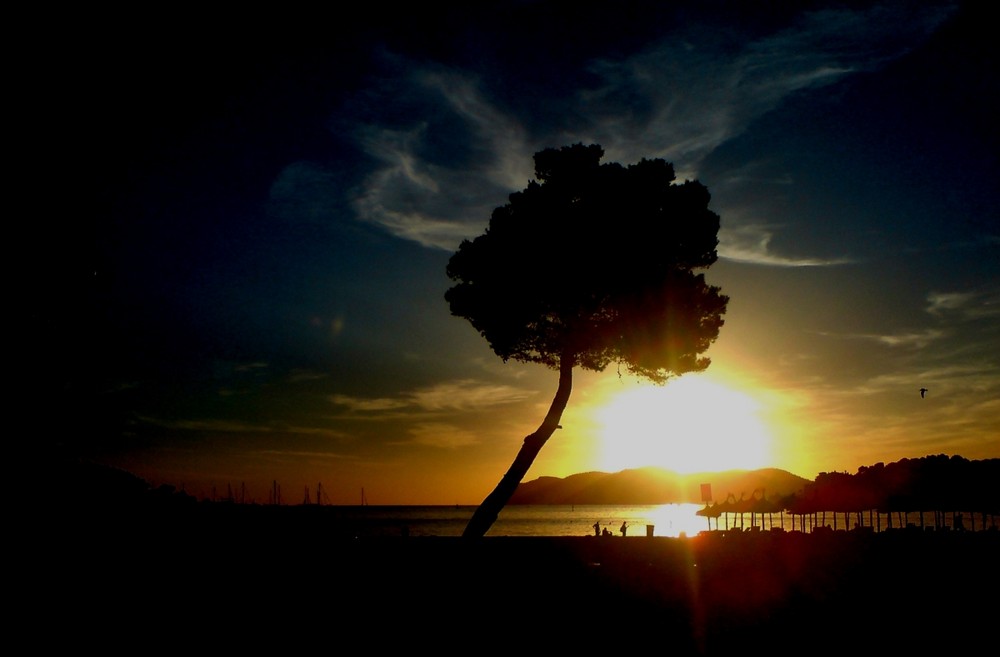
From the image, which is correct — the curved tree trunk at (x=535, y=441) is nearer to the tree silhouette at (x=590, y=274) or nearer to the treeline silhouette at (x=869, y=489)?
the tree silhouette at (x=590, y=274)

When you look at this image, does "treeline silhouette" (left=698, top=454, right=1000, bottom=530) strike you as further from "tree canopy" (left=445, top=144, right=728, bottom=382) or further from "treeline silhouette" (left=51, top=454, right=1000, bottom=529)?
"tree canopy" (left=445, top=144, right=728, bottom=382)

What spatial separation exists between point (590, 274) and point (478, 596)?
11.2 meters

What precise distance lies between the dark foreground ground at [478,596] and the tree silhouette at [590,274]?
19.6 feet

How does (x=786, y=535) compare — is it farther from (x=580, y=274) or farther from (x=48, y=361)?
(x=48, y=361)

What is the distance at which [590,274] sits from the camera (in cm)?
2277

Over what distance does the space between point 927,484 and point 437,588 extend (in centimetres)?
4653

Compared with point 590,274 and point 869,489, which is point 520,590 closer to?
point 590,274

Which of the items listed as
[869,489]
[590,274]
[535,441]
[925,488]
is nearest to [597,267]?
[590,274]

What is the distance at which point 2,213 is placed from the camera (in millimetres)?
13383

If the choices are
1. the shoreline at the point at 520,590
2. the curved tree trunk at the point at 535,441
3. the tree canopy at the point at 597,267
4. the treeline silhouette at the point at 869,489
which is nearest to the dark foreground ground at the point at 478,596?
the shoreline at the point at 520,590

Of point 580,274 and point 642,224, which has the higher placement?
point 642,224

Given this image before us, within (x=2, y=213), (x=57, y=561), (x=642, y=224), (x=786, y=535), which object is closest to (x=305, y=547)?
(x=57, y=561)

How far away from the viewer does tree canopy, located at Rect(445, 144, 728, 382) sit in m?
22.6

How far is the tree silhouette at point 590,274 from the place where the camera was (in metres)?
22.6
